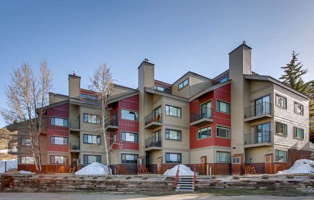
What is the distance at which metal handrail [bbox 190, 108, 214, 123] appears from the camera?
2276 centimetres

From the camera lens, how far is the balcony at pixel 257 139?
1976 centimetres

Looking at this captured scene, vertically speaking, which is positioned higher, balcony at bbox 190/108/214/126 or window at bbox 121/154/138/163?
balcony at bbox 190/108/214/126

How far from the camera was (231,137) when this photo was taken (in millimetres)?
22641

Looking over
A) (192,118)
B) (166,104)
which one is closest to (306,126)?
(192,118)

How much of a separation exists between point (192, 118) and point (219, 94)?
168 inches

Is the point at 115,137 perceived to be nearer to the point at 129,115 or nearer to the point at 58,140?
the point at 129,115

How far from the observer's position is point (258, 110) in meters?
21.3

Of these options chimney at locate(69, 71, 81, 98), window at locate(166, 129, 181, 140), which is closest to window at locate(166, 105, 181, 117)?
window at locate(166, 129, 181, 140)

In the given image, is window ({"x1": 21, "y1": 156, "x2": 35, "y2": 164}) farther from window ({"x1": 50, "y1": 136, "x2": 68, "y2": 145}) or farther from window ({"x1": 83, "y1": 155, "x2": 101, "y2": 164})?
window ({"x1": 83, "y1": 155, "x2": 101, "y2": 164})

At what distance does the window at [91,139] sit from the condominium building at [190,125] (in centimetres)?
12

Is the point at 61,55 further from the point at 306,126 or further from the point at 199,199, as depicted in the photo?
the point at 306,126

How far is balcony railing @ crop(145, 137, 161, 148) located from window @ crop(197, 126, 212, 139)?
4.30 metres

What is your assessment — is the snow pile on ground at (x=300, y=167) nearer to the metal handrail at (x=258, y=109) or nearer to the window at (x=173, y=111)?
the metal handrail at (x=258, y=109)

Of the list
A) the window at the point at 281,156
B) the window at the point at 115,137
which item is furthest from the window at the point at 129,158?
the window at the point at 281,156
